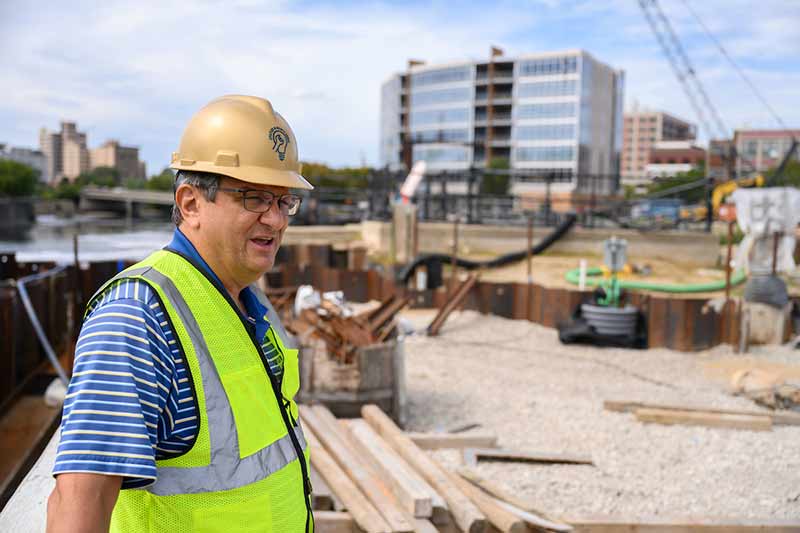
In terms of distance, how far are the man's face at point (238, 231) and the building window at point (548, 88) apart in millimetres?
102904

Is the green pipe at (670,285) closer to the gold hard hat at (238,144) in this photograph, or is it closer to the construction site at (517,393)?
the construction site at (517,393)

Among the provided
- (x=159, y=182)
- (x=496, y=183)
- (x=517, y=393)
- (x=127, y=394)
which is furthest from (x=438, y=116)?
(x=127, y=394)

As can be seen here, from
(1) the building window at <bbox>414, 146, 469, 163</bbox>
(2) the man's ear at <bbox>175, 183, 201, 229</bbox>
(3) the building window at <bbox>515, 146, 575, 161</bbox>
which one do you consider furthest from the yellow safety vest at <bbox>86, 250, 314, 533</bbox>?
(1) the building window at <bbox>414, 146, 469, 163</bbox>

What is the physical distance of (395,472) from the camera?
466cm

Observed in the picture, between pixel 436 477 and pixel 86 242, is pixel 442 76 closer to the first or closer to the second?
pixel 86 242

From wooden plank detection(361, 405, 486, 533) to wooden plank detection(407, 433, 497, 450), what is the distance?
412 millimetres

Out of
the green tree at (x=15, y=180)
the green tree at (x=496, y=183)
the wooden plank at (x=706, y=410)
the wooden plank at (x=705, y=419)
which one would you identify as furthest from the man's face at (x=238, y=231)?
the green tree at (x=15, y=180)

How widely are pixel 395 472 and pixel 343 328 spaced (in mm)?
3256

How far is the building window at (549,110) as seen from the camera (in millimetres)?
100438

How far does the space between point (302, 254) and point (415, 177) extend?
4890 millimetres

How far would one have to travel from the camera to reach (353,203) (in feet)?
135

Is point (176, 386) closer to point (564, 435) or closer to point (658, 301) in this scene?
point (564, 435)

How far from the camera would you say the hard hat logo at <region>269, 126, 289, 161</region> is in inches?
76.4

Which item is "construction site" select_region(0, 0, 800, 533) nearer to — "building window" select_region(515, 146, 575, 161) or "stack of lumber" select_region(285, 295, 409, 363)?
"stack of lumber" select_region(285, 295, 409, 363)
